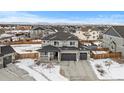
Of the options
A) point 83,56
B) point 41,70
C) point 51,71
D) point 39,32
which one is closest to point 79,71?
point 83,56

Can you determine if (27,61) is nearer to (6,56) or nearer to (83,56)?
(6,56)

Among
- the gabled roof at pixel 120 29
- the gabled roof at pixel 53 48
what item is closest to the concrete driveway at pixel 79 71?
the gabled roof at pixel 53 48

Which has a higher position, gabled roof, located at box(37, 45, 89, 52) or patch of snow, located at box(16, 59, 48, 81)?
gabled roof, located at box(37, 45, 89, 52)

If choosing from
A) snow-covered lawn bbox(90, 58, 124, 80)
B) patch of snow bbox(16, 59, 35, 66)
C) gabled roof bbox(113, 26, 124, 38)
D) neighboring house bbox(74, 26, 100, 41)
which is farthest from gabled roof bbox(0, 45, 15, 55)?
gabled roof bbox(113, 26, 124, 38)

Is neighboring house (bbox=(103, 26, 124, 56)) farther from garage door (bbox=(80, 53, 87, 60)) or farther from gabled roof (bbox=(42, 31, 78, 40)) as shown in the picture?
gabled roof (bbox=(42, 31, 78, 40))

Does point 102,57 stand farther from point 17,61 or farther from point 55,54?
point 17,61
